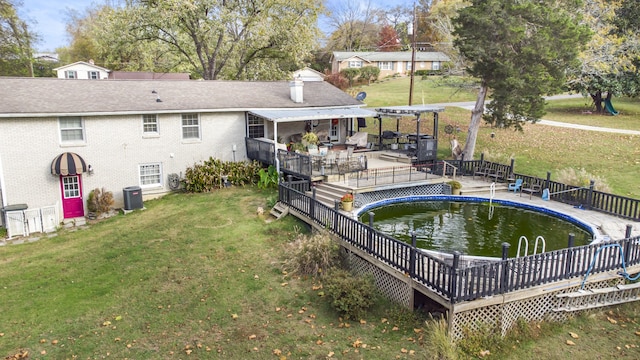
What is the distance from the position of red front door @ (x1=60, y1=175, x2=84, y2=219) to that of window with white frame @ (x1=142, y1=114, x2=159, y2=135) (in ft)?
11.5

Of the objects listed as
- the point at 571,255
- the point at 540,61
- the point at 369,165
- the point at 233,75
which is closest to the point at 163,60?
the point at 233,75

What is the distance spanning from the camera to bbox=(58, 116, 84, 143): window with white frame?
59.8ft

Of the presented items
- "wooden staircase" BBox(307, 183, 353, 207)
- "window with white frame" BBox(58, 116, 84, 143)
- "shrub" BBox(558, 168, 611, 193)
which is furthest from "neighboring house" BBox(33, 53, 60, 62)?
"shrub" BBox(558, 168, 611, 193)

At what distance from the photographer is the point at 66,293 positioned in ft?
38.1

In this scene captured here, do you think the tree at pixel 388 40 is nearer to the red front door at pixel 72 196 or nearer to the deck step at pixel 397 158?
the deck step at pixel 397 158

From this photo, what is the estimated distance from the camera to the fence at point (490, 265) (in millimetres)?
9133

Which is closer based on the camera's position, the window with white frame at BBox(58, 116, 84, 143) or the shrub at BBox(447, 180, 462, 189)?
the window with white frame at BBox(58, 116, 84, 143)

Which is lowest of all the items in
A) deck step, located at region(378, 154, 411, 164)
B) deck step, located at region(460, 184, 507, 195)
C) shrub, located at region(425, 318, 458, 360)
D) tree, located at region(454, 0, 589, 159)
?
shrub, located at region(425, 318, 458, 360)

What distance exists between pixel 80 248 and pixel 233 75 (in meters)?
28.0

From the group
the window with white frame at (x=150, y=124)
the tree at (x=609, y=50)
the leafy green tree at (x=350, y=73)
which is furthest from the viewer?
the leafy green tree at (x=350, y=73)

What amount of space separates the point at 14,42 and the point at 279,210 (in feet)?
145

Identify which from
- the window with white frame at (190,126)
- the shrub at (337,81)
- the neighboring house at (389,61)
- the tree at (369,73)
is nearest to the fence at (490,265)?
the window with white frame at (190,126)

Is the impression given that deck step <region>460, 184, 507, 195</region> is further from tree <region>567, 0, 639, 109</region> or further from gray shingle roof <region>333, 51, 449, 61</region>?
gray shingle roof <region>333, 51, 449, 61</region>

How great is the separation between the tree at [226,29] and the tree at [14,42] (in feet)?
47.5
